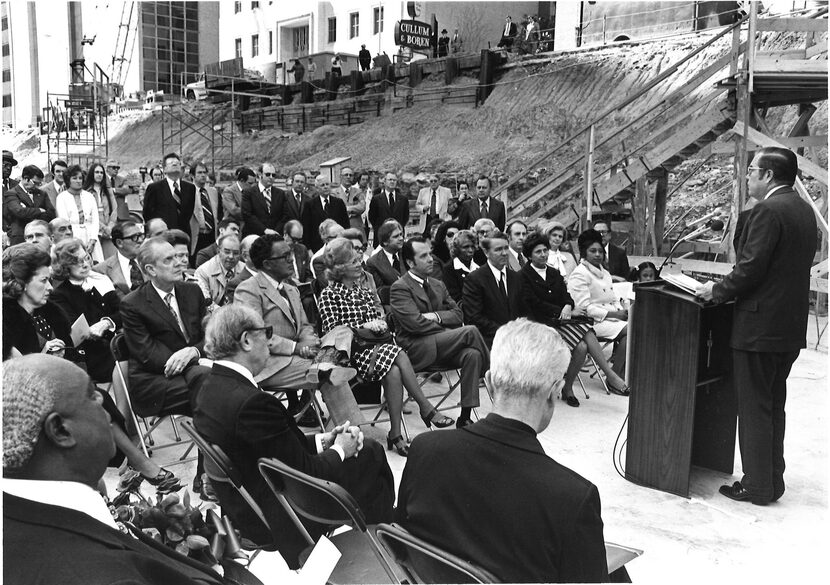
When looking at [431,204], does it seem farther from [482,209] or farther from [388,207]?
[482,209]

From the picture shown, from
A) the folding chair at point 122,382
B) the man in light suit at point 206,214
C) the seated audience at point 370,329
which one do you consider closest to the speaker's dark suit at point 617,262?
the seated audience at point 370,329

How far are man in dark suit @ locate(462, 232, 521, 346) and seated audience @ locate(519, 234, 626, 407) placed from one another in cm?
13

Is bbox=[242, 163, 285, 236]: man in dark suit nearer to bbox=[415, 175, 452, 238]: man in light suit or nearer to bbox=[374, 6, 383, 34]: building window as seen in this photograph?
bbox=[415, 175, 452, 238]: man in light suit

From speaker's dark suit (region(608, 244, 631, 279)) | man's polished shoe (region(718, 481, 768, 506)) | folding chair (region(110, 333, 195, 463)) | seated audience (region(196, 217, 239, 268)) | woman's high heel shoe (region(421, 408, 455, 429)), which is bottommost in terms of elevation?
man's polished shoe (region(718, 481, 768, 506))

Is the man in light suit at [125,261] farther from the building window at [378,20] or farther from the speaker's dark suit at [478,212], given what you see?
the building window at [378,20]

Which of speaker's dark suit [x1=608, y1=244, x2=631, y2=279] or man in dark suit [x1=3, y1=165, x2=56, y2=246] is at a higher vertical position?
man in dark suit [x1=3, y1=165, x2=56, y2=246]

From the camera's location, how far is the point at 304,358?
485 centimetres

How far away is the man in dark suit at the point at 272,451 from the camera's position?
2.86 meters

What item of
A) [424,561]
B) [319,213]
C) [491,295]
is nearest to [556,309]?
[491,295]

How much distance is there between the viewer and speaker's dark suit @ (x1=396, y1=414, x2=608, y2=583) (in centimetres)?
190

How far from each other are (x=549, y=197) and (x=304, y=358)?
49.4 feet

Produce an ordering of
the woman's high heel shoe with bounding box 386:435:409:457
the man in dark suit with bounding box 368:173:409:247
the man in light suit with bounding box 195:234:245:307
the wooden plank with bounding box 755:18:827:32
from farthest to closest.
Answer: the man in dark suit with bounding box 368:173:409:247, the wooden plank with bounding box 755:18:827:32, the man in light suit with bounding box 195:234:245:307, the woman's high heel shoe with bounding box 386:435:409:457

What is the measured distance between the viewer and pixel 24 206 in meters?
8.47

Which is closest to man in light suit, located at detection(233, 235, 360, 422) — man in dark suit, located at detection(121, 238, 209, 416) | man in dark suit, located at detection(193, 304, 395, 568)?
man in dark suit, located at detection(121, 238, 209, 416)
